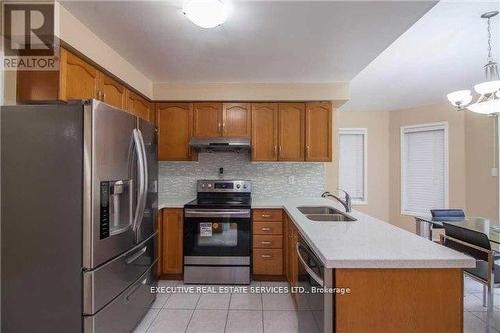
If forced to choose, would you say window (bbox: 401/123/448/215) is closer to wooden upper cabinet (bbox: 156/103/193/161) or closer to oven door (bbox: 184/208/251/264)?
oven door (bbox: 184/208/251/264)

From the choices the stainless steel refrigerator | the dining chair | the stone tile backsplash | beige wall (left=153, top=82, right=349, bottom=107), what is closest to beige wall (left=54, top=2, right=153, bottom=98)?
beige wall (left=153, top=82, right=349, bottom=107)

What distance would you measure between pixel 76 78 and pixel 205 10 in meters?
1.10

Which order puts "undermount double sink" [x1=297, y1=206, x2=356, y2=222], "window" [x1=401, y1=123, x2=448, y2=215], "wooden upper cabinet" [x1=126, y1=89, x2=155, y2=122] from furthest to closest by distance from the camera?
"window" [x1=401, y1=123, x2=448, y2=215] → "wooden upper cabinet" [x1=126, y1=89, x2=155, y2=122] → "undermount double sink" [x1=297, y1=206, x2=356, y2=222]

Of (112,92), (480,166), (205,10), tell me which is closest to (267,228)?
(112,92)

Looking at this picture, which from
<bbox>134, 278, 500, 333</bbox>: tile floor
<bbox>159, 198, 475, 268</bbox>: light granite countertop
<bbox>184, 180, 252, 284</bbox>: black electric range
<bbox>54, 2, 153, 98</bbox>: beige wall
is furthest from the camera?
<bbox>184, 180, 252, 284</bbox>: black electric range

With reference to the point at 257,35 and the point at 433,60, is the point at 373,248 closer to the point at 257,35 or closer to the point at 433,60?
the point at 257,35

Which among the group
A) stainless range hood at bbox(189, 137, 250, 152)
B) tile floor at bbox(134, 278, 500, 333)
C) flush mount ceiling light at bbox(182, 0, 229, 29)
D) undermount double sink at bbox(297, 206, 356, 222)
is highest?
flush mount ceiling light at bbox(182, 0, 229, 29)

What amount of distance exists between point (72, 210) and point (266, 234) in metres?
1.96

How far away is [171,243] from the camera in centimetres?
300

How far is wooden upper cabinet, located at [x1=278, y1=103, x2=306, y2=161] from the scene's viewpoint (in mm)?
3301

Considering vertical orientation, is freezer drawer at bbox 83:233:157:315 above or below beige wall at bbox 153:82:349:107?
below

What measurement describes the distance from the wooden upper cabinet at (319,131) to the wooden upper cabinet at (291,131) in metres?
0.07

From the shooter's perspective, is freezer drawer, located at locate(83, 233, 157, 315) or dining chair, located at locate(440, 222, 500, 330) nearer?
freezer drawer, located at locate(83, 233, 157, 315)

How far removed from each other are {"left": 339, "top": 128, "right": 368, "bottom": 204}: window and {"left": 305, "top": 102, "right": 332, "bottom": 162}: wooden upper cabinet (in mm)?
2068
